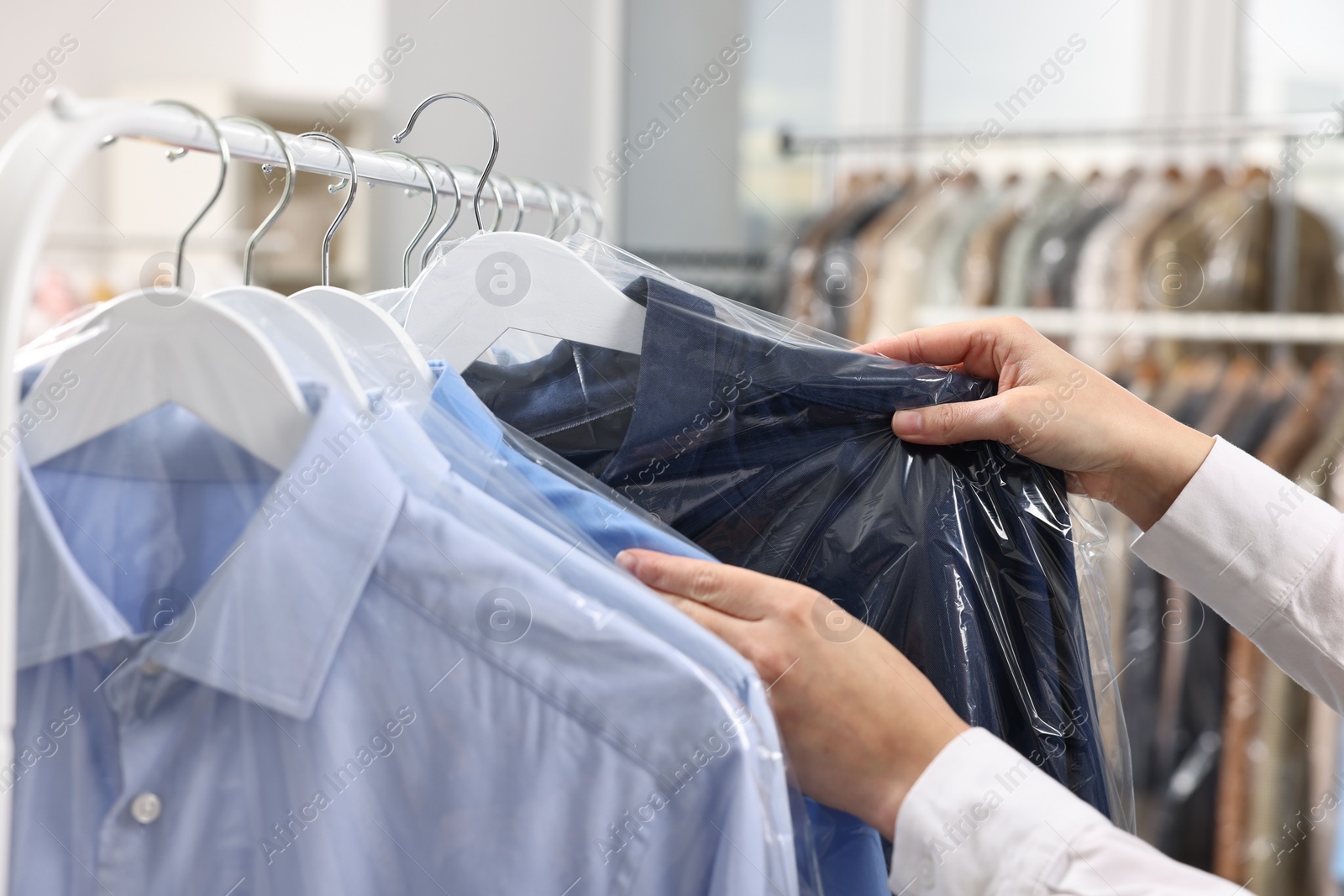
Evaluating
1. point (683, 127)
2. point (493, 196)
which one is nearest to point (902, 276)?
point (683, 127)

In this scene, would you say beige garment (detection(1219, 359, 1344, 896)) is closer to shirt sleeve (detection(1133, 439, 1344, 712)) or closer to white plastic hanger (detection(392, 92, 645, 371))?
shirt sleeve (detection(1133, 439, 1344, 712))

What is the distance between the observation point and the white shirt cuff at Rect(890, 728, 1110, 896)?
0.49 meters

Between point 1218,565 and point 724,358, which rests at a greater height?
point 724,358

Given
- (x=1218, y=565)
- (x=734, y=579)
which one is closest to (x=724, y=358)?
(x=734, y=579)

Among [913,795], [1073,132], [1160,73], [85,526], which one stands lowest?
[913,795]

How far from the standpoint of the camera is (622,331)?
2.18 feet

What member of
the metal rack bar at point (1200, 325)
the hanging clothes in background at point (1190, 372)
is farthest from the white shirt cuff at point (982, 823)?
the metal rack bar at point (1200, 325)

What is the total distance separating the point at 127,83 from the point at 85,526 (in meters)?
2.33

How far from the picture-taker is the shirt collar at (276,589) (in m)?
0.46

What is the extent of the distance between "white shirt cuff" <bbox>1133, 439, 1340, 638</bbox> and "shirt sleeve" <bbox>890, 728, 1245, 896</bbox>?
0.31 meters

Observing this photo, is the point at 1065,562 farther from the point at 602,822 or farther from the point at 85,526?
the point at 85,526

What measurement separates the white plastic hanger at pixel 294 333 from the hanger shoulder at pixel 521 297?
0.48 ft

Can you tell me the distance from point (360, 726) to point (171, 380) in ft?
0.58

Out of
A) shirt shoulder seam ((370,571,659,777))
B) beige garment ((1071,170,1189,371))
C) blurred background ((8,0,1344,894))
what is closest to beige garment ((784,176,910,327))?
blurred background ((8,0,1344,894))
